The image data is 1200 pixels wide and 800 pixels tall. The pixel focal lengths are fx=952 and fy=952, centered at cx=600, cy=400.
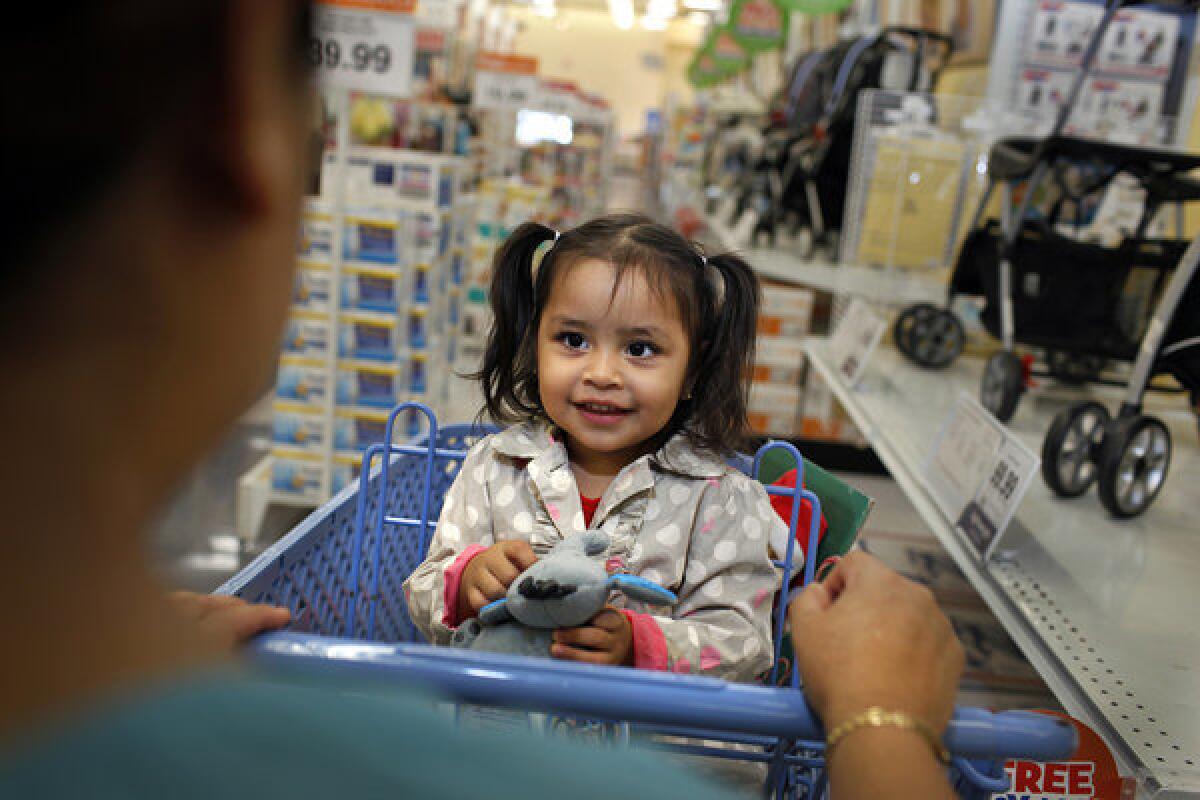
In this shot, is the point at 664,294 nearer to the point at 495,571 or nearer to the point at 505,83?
the point at 495,571

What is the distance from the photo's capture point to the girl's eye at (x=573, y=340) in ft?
4.54

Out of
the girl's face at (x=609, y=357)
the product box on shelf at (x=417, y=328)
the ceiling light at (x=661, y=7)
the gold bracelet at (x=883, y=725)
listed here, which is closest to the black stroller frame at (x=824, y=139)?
the product box on shelf at (x=417, y=328)

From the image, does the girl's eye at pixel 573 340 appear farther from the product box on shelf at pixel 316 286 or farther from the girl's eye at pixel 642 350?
the product box on shelf at pixel 316 286

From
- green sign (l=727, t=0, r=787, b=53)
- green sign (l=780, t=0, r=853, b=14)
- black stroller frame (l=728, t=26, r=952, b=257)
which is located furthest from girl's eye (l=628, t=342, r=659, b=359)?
green sign (l=727, t=0, r=787, b=53)

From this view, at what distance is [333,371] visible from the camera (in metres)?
3.39

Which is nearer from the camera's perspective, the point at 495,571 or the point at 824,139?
the point at 495,571

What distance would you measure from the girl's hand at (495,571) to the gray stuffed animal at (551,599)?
23mm

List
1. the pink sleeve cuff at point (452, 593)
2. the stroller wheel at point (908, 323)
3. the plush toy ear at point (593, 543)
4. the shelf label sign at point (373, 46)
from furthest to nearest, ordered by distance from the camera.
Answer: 1. the stroller wheel at point (908, 323)
2. the shelf label sign at point (373, 46)
3. the pink sleeve cuff at point (452, 593)
4. the plush toy ear at point (593, 543)

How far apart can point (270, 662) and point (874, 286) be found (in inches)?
156

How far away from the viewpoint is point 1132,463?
2.36 meters

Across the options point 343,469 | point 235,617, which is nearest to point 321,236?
point 343,469

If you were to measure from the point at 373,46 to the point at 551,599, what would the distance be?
8.15 ft

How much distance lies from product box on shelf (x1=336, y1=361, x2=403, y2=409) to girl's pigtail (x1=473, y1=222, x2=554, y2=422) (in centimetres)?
196

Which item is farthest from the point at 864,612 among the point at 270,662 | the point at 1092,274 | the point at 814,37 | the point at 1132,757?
the point at 814,37
